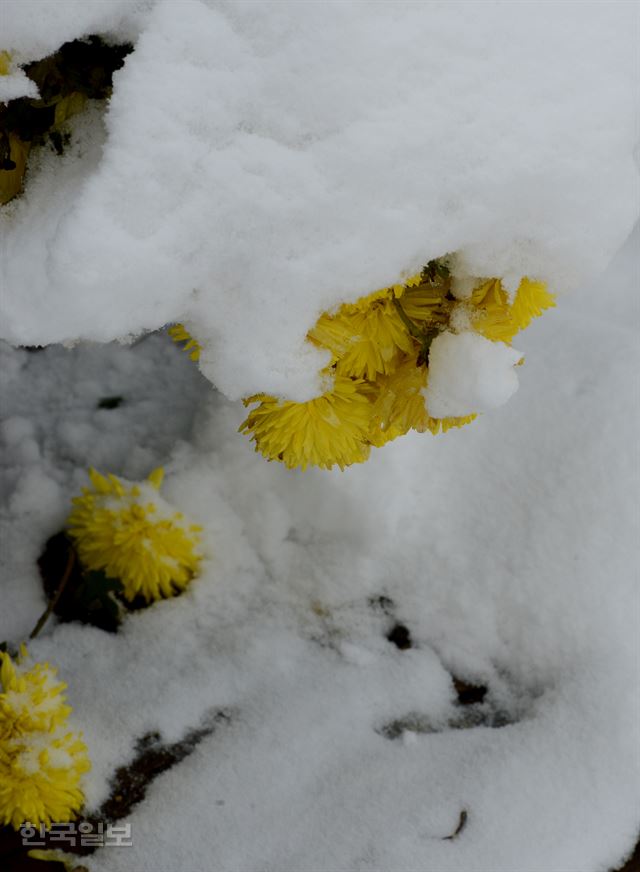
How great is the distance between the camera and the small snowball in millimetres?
746

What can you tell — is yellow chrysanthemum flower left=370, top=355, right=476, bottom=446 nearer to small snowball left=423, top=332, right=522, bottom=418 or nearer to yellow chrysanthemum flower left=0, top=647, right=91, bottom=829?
small snowball left=423, top=332, right=522, bottom=418

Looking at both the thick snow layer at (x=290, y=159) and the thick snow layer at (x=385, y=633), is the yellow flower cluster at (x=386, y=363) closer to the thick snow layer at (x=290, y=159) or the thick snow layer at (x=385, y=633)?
the thick snow layer at (x=290, y=159)

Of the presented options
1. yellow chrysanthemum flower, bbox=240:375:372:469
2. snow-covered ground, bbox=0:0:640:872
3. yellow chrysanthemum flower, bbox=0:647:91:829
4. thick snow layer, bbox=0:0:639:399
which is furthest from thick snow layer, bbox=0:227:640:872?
thick snow layer, bbox=0:0:639:399

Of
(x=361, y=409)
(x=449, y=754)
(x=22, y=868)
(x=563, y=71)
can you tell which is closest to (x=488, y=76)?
(x=563, y=71)

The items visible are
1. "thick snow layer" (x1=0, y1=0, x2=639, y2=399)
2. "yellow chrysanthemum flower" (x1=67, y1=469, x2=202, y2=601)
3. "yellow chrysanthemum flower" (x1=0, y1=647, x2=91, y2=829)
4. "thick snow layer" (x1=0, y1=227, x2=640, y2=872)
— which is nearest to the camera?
"thick snow layer" (x1=0, y1=0, x2=639, y2=399)

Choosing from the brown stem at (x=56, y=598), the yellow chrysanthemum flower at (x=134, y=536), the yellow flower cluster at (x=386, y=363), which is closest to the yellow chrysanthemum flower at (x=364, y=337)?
Answer: the yellow flower cluster at (x=386, y=363)

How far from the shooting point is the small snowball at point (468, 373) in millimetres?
746

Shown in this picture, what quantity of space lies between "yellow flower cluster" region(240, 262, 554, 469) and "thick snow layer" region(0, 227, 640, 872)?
1.51 ft

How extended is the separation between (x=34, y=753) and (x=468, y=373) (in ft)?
2.23

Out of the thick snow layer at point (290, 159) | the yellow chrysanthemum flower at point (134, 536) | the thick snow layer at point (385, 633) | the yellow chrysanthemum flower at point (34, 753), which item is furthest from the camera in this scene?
the yellow chrysanthemum flower at point (134, 536)

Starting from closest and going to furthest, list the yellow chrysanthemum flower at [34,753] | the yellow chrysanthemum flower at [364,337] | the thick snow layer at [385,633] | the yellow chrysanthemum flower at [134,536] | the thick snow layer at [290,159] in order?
the thick snow layer at [290,159] < the yellow chrysanthemum flower at [364,337] < the yellow chrysanthemum flower at [34,753] < the thick snow layer at [385,633] < the yellow chrysanthemum flower at [134,536]

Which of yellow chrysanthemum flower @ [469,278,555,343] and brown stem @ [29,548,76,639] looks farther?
brown stem @ [29,548,76,639]

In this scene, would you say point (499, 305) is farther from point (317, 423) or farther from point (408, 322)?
point (317, 423)

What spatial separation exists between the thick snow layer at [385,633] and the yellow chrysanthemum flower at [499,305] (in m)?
0.50
